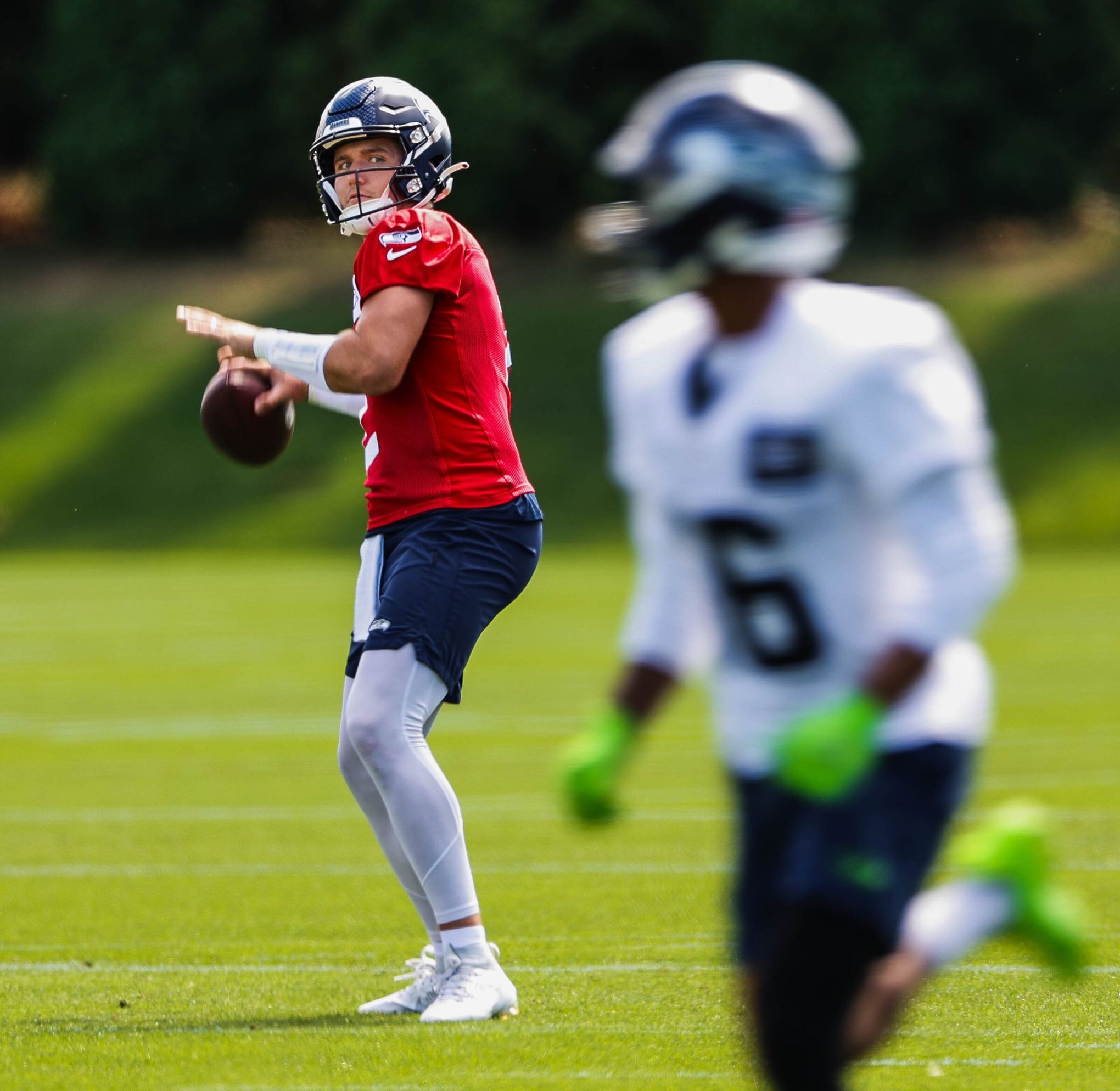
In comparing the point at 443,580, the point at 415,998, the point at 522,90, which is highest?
the point at 443,580

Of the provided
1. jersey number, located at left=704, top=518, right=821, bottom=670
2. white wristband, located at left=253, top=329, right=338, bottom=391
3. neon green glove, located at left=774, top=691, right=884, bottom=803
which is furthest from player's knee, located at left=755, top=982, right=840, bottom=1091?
white wristband, located at left=253, top=329, right=338, bottom=391

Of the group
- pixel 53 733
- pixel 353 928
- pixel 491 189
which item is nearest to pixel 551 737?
pixel 53 733

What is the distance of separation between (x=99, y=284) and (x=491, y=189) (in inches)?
303

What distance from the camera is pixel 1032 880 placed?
2.98m

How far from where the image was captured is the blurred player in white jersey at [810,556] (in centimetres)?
286

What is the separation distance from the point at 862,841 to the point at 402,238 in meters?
2.32

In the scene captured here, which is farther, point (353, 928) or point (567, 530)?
point (567, 530)

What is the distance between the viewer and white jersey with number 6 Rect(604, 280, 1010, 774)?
9.46 feet

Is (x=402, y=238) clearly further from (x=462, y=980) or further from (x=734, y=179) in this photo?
(x=734, y=179)

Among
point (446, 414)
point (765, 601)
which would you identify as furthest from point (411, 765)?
point (765, 601)

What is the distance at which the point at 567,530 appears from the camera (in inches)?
1244

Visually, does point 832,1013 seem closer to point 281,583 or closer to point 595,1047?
point 595,1047

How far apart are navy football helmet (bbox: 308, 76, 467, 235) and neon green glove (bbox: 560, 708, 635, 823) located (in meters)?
2.24

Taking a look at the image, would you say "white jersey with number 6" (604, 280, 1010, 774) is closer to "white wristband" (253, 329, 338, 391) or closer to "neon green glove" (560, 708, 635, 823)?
"neon green glove" (560, 708, 635, 823)
